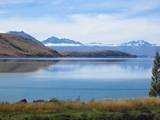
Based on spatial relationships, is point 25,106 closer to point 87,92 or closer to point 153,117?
point 153,117

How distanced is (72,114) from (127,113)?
310cm

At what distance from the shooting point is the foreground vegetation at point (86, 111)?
79.3 ft

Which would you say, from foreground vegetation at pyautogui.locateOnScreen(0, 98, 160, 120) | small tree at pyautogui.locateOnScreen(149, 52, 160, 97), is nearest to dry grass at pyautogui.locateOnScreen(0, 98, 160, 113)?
foreground vegetation at pyautogui.locateOnScreen(0, 98, 160, 120)

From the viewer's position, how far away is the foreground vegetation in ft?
79.3

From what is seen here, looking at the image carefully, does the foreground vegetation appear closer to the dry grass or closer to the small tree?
the dry grass

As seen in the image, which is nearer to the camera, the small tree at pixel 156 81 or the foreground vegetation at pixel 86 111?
the foreground vegetation at pixel 86 111

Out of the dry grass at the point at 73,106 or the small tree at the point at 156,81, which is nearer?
the dry grass at the point at 73,106

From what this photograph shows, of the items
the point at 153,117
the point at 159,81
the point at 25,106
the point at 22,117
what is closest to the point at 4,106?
the point at 25,106

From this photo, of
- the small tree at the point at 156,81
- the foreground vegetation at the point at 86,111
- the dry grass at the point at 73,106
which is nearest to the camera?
the foreground vegetation at the point at 86,111

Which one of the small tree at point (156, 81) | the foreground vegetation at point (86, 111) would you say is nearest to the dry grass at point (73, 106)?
the foreground vegetation at point (86, 111)

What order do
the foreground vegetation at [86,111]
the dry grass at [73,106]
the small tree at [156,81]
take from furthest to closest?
the small tree at [156,81] < the dry grass at [73,106] < the foreground vegetation at [86,111]

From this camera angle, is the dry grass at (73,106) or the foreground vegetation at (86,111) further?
the dry grass at (73,106)

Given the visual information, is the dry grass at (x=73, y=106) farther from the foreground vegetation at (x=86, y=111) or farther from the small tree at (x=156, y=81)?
the small tree at (x=156, y=81)

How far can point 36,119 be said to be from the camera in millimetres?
23297
